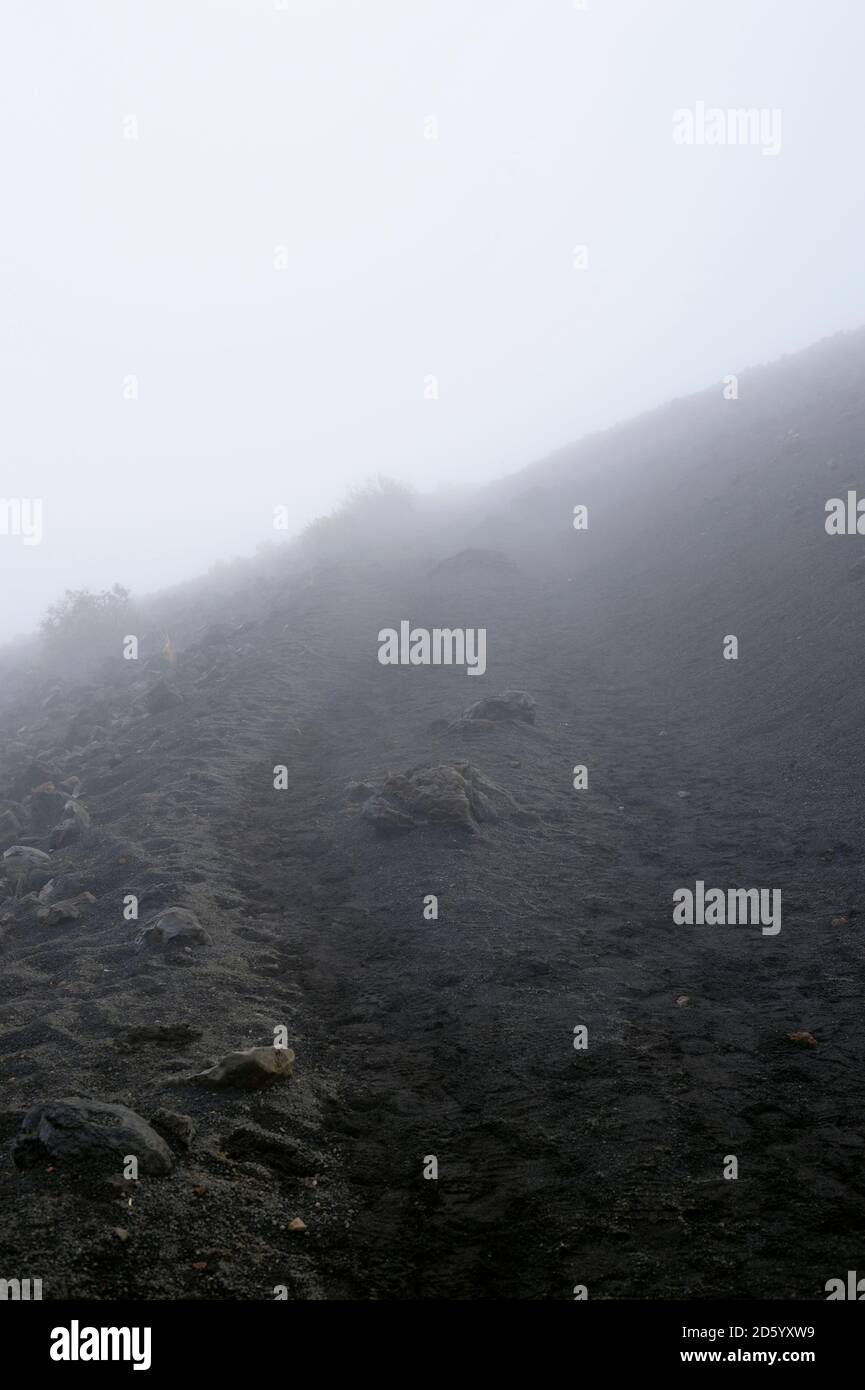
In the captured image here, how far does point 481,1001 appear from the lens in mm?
7727

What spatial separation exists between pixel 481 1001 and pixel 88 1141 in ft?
11.6

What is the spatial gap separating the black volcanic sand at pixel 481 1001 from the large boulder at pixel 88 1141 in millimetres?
99

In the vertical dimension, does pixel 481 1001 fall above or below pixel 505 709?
below

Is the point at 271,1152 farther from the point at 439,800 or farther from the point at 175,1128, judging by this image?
the point at 439,800

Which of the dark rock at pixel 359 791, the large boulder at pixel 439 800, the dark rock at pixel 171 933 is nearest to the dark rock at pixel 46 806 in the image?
the dark rock at pixel 359 791

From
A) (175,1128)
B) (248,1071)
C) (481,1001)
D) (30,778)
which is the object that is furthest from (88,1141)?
(30,778)

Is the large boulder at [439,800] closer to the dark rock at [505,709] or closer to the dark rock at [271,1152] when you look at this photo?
the dark rock at [505,709]

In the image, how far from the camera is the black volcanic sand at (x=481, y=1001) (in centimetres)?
475

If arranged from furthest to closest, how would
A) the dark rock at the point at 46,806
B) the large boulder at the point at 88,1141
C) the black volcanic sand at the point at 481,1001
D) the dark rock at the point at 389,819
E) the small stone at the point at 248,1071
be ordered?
the dark rock at the point at 46,806 < the dark rock at the point at 389,819 < the small stone at the point at 248,1071 < the large boulder at the point at 88,1141 < the black volcanic sand at the point at 481,1001

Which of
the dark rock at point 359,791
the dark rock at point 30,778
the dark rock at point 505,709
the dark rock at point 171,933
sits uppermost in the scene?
the dark rock at point 505,709

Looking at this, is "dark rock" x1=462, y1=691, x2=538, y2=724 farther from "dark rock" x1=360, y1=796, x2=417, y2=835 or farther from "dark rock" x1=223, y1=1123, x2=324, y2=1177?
"dark rock" x1=223, y1=1123, x2=324, y2=1177

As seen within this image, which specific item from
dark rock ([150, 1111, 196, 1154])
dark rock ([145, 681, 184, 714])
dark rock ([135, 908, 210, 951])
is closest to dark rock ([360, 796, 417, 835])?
dark rock ([135, 908, 210, 951])

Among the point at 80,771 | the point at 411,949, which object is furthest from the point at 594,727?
the point at 80,771
